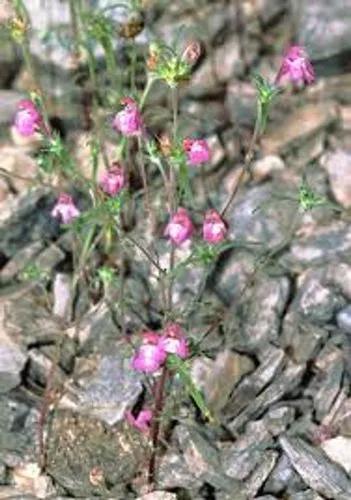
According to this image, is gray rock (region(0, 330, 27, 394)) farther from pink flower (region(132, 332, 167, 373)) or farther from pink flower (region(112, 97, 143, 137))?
pink flower (region(112, 97, 143, 137))

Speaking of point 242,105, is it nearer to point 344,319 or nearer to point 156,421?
point 344,319

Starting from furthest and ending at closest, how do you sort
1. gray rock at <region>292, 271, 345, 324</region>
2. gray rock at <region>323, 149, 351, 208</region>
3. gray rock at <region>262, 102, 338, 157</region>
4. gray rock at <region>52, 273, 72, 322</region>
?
gray rock at <region>262, 102, 338, 157</region> → gray rock at <region>323, 149, 351, 208</region> → gray rock at <region>52, 273, 72, 322</region> → gray rock at <region>292, 271, 345, 324</region>

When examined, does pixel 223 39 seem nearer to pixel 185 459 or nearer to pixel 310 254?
pixel 310 254

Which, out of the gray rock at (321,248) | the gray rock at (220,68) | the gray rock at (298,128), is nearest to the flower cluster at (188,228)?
the gray rock at (321,248)

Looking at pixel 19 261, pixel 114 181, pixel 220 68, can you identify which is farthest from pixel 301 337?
pixel 220 68

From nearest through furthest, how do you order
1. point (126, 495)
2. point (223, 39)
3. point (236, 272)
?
point (126, 495), point (236, 272), point (223, 39)

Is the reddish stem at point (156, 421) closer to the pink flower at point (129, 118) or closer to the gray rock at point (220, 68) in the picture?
the pink flower at point (129, 118)

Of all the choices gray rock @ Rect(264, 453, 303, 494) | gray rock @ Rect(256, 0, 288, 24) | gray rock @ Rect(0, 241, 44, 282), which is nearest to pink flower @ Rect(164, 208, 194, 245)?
gray rock @ Rect(264, 453, 303, 494)

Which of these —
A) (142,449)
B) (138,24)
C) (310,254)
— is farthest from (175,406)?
(138,24)
